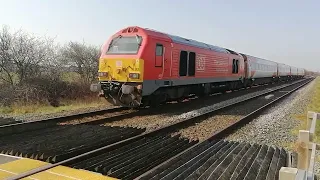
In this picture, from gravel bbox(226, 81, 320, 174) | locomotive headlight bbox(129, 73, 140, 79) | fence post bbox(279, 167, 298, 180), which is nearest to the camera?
fence post bbox(279, 167, 298, 180)

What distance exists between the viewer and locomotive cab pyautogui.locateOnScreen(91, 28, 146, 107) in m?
10.6

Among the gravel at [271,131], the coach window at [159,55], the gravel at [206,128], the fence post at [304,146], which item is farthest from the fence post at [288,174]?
the coach window at [159,55]

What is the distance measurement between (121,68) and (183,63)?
3.26 m

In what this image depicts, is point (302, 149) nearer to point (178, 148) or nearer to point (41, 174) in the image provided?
point (178, 148)

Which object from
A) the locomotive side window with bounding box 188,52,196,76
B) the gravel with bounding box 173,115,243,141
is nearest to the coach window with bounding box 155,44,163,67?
the locomotive side window with bounding box 188,52,196,76

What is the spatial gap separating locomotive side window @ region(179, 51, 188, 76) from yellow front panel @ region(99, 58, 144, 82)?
2840 mm

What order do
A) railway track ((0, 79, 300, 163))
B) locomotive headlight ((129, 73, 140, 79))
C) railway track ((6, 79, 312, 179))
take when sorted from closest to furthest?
railway track ((6, 79, 312, 179))
railway track ((0, 79, 300, 163))
locomotive headlight ((129, 73, 140, 79))

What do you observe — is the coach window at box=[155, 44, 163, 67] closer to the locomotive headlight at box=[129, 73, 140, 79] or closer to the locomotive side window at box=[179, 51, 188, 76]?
the locomotive headlight at box=[129, 73, 140, 79]

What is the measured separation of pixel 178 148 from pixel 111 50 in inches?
270

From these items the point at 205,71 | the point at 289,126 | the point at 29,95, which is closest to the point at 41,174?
the point at 289,126

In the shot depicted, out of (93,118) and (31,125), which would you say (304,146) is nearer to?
(31,125)

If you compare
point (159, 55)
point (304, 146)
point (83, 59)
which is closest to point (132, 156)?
point (304, 146)

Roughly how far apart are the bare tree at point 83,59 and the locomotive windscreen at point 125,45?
1411 cm

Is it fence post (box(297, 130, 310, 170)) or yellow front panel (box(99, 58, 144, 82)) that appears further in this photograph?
yellow front panel (box(99, 58, 144, 82))
